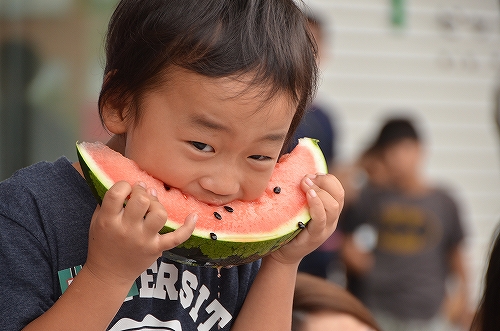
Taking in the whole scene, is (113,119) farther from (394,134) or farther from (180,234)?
(394,134)

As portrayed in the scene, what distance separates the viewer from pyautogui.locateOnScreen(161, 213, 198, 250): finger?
4.78 feet

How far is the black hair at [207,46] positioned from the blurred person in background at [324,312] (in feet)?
3.61

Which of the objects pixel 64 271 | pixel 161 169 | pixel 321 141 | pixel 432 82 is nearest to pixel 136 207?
pixel 161 169

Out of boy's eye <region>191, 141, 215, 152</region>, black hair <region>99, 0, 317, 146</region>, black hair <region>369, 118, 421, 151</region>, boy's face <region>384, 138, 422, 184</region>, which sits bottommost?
boy's face <region>384, 138, 422, 184</region>

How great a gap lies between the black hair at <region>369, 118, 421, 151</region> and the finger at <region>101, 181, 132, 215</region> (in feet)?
15.8

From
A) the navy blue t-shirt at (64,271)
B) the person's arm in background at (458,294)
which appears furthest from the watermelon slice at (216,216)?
the person's arm in background at (458,294)

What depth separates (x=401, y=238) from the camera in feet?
19.0

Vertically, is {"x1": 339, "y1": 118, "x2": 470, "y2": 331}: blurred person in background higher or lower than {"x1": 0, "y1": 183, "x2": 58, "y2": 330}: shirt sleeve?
lower

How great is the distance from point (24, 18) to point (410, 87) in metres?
4.17

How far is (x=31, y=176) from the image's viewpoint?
1688 millimetres

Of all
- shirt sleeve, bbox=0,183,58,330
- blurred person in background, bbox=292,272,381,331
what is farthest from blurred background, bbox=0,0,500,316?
shirt sleeve, bbox=0,183,58,330

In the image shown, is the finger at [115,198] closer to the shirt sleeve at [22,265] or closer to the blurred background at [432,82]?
the shirt sleeve at [22,265]

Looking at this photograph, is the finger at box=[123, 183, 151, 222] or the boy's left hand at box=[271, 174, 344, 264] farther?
the boy's left hand at box=[271, 174, 344, 264]

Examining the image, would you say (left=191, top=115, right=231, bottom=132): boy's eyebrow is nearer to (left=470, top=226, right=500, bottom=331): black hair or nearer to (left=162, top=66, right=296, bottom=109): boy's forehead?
(left=162, top=66, right=296, bottom=109): boy's forehead
